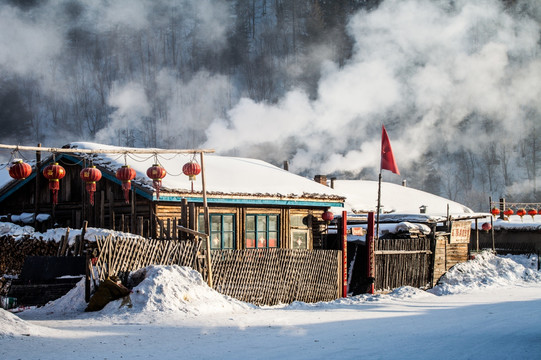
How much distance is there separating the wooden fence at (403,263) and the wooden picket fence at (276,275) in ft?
6.16

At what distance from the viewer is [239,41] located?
Answer: 14212cm

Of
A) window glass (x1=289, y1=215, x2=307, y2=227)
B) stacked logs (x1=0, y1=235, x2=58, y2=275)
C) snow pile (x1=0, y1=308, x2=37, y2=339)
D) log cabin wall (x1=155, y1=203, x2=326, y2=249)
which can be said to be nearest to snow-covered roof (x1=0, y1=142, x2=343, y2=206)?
log cabin wall (x1=155, y1=203, x2=326, y2=249)

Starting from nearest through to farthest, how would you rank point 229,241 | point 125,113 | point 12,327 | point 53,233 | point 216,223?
point 12,327 → point 53,233 → point 216,223 → point 229,241 → point 125,113

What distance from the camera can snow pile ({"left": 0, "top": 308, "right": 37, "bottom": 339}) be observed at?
32.3ft

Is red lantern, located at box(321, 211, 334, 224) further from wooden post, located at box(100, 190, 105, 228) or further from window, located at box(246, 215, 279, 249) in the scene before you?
wooden post, located at box(100, 190, 105, 228)

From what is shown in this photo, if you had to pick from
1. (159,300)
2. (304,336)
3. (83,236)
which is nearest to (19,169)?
(83,236)

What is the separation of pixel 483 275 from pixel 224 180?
11.4 meters

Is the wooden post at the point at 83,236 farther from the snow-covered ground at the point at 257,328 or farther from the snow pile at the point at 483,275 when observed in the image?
the snow pile at the point at 483,275

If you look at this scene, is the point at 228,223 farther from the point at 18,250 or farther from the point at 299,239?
the point at 18,250

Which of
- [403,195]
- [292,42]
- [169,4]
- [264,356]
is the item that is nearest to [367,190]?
[403,195]

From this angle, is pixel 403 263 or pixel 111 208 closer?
pixel 111 208

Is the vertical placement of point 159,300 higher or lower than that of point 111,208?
lower

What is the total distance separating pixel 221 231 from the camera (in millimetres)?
20719

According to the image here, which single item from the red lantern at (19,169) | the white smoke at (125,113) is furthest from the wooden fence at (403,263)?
the white smoke at (125,113)
